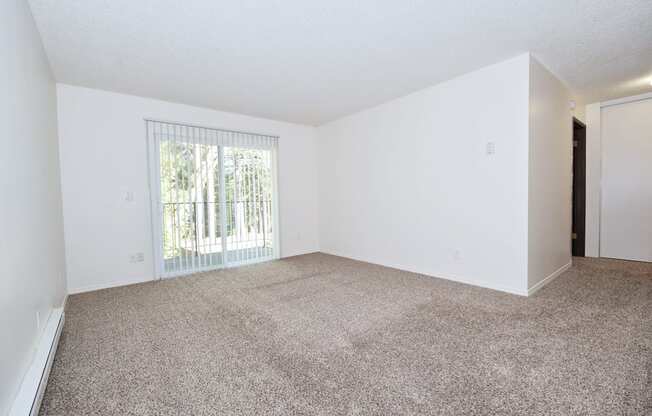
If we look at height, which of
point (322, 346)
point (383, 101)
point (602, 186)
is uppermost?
point (383, 101)

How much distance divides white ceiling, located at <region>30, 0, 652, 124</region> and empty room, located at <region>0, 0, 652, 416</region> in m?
0.03

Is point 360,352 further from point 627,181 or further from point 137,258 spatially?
point 627,181

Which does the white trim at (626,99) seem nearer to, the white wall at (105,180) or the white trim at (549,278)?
the white trim at (549,278)

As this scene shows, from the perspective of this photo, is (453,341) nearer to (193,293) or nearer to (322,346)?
(322,346)

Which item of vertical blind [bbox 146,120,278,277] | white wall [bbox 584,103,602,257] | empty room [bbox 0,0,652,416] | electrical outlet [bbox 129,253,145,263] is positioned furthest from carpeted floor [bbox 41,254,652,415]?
white wall [bbox 584,103,602,257]

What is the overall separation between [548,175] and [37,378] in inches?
177

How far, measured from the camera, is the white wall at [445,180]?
3.03 metres

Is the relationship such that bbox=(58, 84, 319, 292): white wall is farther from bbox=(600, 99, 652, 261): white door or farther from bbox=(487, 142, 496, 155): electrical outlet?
bbox=(600, 99, 652, 261): white door

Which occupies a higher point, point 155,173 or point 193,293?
point 155,173

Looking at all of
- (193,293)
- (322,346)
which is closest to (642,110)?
(322,346)

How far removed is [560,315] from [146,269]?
179 inches

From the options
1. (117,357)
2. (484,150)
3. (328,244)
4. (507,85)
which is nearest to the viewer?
(117,357)

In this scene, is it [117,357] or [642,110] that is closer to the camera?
[117,357]

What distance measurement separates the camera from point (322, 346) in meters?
2.06
